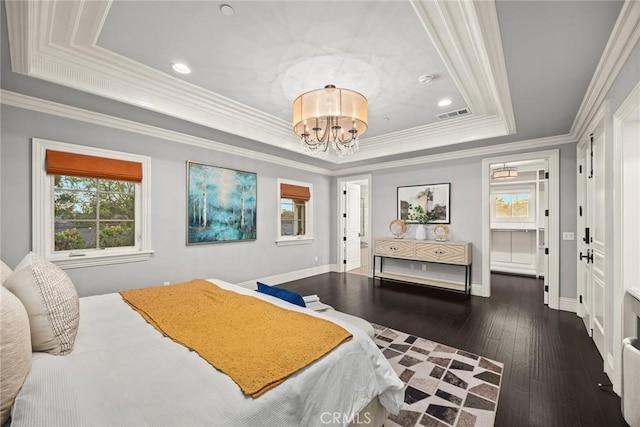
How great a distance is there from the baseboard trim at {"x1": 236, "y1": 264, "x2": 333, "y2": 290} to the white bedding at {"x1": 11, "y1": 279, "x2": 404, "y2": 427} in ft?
10.6

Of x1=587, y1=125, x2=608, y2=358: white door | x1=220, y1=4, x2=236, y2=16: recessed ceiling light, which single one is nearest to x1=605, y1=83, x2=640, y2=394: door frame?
x1=587, y1=125, x2=608, y2=358: white door

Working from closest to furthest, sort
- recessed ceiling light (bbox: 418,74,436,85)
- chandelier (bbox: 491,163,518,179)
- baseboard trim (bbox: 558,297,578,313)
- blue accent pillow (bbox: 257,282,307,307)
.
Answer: blue accent pillow (bbox: 257,282,307,307), recessed ceiling light (bbox: 418,74,436,85), baseboard trim (bbox: 558,297,578,313), chandelier (bbox: 491,163,518,179)

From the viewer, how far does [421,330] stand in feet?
10.4

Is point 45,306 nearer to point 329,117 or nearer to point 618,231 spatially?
point 329,117

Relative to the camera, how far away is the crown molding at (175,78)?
179 cm

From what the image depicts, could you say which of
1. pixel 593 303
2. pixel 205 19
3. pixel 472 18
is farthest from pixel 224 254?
pixel 593 303

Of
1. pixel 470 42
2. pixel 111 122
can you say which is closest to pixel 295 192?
pixel 111 122

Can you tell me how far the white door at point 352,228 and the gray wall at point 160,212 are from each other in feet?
3.46

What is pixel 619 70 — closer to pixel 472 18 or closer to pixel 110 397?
pixel 472 18

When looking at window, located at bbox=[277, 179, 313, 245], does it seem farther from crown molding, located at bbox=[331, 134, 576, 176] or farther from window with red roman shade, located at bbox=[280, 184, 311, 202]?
crown molding, located at bbox=[331, 134, 576, 176]

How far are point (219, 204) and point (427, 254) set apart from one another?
382cm

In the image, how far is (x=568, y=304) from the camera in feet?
12.6

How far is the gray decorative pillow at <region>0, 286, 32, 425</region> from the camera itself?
0.89 meters

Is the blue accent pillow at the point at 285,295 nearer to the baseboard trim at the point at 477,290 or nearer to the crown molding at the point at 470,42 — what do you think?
the crown molding at the point at 470,42
